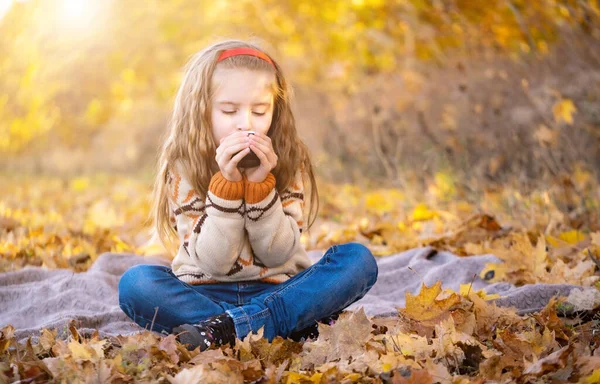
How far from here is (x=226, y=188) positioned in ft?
7.76

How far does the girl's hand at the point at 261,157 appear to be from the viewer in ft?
7.66

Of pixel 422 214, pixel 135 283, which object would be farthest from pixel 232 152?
pixel 422 214

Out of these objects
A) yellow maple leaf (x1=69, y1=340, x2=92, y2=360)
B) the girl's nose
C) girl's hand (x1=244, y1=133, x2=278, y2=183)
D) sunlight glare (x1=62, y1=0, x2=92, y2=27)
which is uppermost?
sunlight glare (x1=62, y1=0, x2=92, y2=27)

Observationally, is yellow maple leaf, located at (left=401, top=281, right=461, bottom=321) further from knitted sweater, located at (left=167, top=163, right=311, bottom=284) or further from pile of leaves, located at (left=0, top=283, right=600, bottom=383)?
knitted sweater, located at (left=167, top=163, right=311, bottom=284)

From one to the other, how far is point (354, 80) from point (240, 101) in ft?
18.1

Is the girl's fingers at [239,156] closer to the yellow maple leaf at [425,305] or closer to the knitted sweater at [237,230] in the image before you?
the knitted sweater at [237,230]

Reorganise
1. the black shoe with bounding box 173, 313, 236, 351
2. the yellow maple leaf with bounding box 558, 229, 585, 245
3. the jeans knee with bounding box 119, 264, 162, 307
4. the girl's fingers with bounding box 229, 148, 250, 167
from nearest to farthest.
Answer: the black shoe with bounding box 173, 313, 236, 351
the girl's fingers with bounding box 229, 148, 250, 167
the jeans knee with bounding box 119, 264, 162, 307
the yellow maple leaf with bounding box 558, 229, 585, 245

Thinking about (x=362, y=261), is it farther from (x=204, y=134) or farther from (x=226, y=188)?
(x=204, y=134)

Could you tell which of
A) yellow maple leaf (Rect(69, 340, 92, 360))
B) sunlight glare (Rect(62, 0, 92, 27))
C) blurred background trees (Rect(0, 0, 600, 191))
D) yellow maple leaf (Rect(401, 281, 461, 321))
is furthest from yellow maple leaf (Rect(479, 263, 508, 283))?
sunlight glare (Rect(62, 0, 92, 27))

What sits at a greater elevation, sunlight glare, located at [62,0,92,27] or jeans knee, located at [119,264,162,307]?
sunlight glare, located at [62,0,92,27]

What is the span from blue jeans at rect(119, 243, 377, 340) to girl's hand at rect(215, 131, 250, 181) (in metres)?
0.45

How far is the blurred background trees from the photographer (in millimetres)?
5031

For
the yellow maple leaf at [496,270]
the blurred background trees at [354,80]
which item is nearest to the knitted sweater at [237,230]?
the blurred background trees at [354,80]

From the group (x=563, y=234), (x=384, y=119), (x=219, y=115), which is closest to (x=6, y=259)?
(x=219, y=115)
